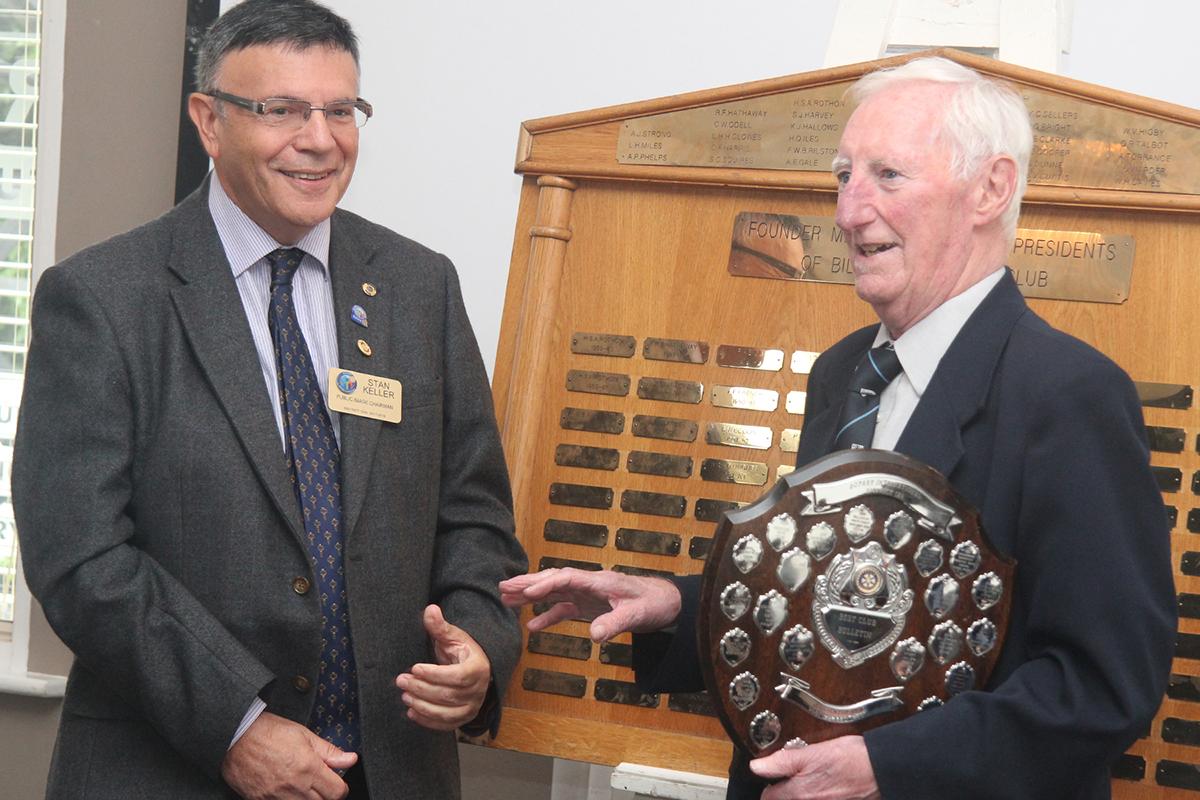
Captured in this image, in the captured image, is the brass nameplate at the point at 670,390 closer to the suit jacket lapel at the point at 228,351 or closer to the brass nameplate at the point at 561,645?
the brass nameplate at the point at 561,645

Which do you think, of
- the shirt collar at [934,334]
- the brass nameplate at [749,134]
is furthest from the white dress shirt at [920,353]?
the brass nameplate at [749,134]

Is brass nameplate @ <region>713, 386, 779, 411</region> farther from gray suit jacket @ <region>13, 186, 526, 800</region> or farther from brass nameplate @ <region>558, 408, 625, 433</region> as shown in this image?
gray suit jacket @ <region>13, 186, 526, 800</region>

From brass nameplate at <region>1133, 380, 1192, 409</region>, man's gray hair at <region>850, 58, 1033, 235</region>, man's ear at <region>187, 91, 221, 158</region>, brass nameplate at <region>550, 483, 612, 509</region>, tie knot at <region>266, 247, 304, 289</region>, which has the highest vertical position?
man's gray hair at <region>850, 58, 1033, 235</region>

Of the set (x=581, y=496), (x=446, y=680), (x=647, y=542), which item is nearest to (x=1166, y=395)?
(x=647, y=542)

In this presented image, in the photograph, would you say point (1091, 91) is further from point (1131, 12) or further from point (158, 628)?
point (158, 628)

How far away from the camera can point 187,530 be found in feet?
5.87

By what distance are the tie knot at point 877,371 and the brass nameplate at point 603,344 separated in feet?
2.65

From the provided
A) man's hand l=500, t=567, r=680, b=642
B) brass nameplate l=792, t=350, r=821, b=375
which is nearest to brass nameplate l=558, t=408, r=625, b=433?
brass nameplate l=792, t=350, r=821, b=375

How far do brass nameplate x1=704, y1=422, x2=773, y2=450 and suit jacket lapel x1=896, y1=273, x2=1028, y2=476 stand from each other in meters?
0.82

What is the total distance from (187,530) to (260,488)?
0.11 metres

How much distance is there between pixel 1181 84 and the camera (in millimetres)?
2748

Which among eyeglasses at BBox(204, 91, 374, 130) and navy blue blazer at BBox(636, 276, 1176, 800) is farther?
eyeglasses at BBox(204, 91, 374, 130)

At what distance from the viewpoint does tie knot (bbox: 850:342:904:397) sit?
1.67m

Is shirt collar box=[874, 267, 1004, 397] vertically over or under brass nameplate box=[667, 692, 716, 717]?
over
